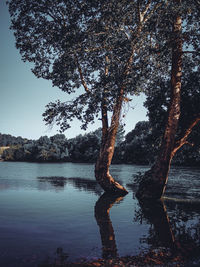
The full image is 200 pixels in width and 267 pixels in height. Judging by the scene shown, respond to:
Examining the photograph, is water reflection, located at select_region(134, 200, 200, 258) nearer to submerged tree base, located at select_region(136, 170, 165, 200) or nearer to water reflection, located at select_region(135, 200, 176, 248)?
water reflection, located at select_region(135, 200, 176, 248)

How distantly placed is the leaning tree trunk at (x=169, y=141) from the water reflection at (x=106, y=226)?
2.70 metres

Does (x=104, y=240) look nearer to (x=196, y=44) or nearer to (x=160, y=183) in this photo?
(x=160, y=183)

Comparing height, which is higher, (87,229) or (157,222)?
(87,229)

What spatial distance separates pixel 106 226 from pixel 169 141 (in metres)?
8.38

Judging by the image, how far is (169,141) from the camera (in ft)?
52.9

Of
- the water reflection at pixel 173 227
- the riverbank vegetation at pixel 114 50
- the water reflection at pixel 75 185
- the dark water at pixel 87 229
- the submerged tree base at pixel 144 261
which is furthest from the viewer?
the water reflection at pixel 75 185

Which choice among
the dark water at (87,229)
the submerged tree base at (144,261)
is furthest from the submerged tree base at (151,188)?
the submerged tree base at (144,261)

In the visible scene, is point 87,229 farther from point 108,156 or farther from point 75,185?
point 75,185

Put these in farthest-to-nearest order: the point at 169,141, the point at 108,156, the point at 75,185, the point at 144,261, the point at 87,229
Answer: the point at 75,185, the point at 108,156, the point at 169,141, the point at 87,229, the point at 144,261

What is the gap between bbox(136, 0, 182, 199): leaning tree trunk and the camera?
16109 mm

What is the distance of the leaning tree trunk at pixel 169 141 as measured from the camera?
16.1 metres

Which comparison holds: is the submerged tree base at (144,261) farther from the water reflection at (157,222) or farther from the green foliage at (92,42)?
the green foliage at (92,42)

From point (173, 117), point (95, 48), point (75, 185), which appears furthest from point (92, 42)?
point (75, 185)

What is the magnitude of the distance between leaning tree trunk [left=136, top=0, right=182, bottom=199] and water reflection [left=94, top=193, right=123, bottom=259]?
2.70m
